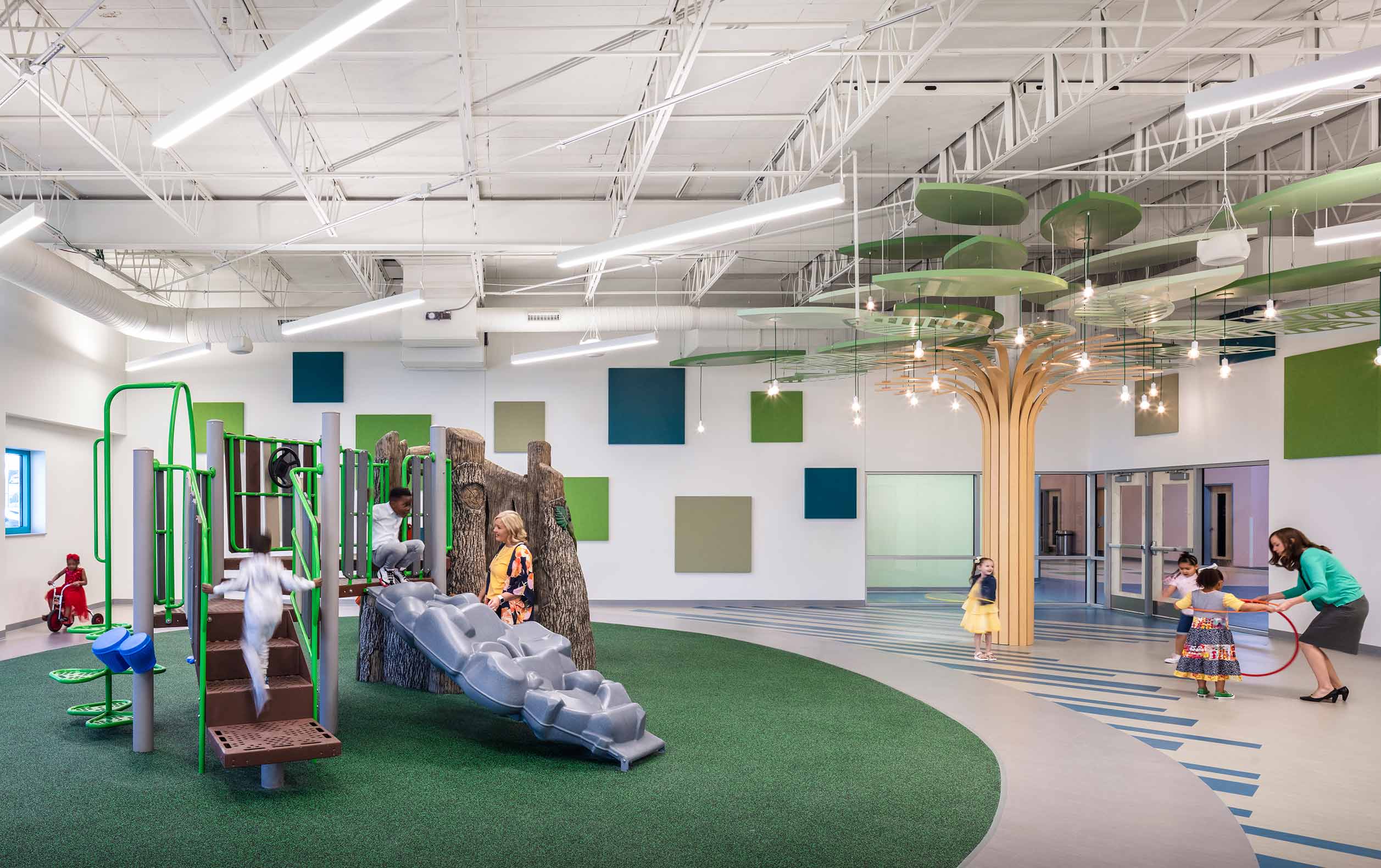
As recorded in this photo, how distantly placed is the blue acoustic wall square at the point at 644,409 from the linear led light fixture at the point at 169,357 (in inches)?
239

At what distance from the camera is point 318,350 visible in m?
15.4

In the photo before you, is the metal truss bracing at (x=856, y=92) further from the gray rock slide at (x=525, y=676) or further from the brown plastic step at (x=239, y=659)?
the brown plastic step at (x=239, y=659)

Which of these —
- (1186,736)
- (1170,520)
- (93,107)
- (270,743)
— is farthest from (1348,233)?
(93,107)

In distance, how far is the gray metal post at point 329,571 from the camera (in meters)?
6.23

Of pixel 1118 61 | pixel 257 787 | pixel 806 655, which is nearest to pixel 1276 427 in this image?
pixel 1118 61

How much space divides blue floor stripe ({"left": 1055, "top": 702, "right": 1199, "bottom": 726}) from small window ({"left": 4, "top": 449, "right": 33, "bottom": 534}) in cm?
1277

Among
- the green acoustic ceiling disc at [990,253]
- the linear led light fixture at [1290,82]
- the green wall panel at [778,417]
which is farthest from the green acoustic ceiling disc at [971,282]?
the green wall panel at [778,417]

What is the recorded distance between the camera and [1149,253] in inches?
356

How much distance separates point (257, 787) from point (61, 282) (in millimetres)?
8040

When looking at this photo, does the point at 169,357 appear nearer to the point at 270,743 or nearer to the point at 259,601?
the point at 259,601

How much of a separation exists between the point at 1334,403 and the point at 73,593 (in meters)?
15.7

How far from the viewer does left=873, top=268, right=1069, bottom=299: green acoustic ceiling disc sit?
7.50m

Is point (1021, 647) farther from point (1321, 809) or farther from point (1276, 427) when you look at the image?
point (1321, 809)

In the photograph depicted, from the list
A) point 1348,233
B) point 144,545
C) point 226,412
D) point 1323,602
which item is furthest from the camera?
point 226,412
